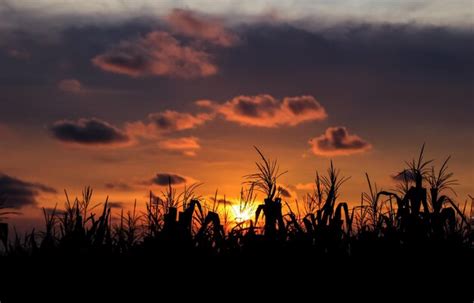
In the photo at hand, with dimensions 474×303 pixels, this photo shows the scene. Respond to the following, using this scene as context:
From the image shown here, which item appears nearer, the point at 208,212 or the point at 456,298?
the point at 456,298

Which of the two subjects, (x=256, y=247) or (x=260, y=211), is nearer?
(x=256, y=247)

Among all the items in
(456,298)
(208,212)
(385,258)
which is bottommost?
(456,298)

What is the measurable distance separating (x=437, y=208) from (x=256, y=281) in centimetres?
329

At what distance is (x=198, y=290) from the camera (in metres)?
8.02

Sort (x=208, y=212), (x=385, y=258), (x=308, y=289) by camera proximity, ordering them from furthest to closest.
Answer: (x=208, y=212) → (x=385, y=258) → (x=308, y=289)

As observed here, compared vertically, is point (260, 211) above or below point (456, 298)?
above

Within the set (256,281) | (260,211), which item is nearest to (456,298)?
(256,281)

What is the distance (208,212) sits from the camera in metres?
9.77

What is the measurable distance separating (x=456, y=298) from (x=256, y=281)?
94.8 inches

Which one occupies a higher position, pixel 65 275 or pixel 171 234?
pixel 171 234

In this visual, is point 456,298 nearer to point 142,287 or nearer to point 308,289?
point 308,289

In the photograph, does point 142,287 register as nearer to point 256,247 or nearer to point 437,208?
point 256,247

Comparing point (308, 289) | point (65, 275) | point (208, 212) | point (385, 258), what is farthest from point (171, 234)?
point (385, 258)

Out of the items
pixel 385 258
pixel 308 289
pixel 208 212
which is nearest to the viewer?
pixel 308 289
